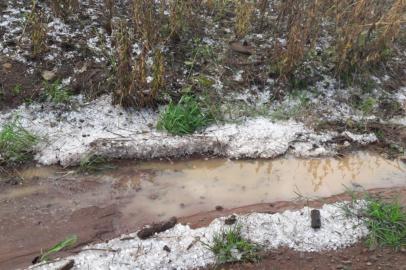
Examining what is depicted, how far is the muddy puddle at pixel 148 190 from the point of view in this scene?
332 centimetres

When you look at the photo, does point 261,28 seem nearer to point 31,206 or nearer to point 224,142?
point 224,142

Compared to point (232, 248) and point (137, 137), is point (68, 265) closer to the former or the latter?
point (232, 248)

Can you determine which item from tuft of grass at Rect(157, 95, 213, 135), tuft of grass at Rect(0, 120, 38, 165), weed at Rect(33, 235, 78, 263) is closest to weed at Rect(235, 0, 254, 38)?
tuft of grass at Rect(157, 95, 213, 135)

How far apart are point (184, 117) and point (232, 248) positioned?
1.42m

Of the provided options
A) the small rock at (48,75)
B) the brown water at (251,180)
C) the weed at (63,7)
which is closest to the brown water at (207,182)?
the brown water at (251,180)

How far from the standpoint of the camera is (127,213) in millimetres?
3535

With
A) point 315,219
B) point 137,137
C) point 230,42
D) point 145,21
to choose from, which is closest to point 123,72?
point 137,137

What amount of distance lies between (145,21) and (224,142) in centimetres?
149

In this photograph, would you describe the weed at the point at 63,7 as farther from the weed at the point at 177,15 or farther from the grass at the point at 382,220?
the grass at the point at 382,220

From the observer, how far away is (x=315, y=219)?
3510mm

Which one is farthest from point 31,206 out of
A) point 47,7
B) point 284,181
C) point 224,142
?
point 47,7

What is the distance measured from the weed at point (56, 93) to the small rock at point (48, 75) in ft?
0.24

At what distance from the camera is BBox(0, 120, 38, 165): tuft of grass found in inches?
146

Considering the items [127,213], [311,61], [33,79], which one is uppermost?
[33,79]
